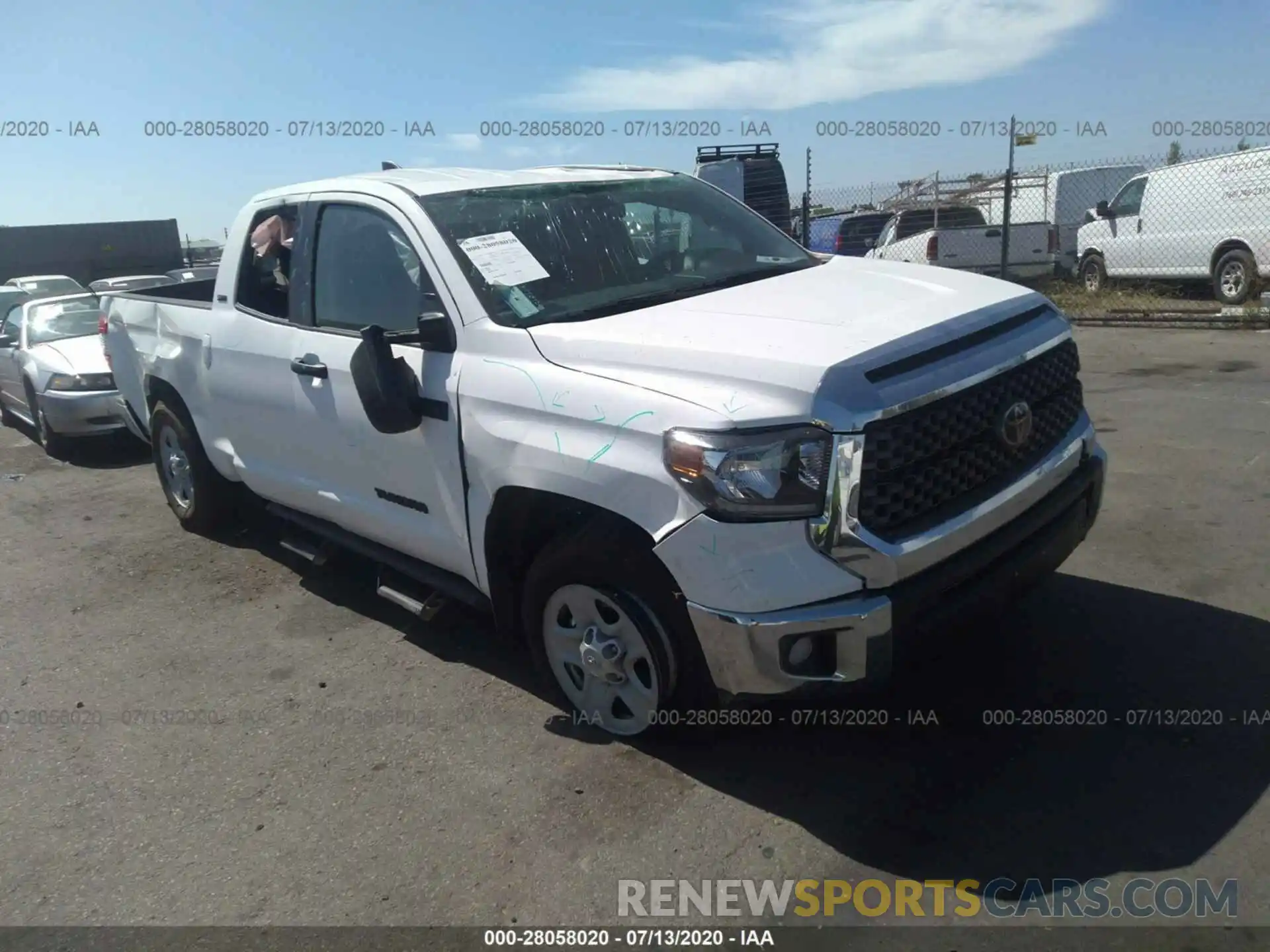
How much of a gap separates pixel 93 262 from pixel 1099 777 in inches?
1248

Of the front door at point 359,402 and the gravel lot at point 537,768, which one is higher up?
the front door at point 359,402

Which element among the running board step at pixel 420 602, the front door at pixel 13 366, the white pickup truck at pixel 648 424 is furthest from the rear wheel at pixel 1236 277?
the front door at pixel 13 366

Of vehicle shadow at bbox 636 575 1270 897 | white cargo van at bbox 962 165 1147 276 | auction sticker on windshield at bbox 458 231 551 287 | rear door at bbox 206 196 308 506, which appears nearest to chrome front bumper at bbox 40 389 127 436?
rear door at bbox 206 196 308 506

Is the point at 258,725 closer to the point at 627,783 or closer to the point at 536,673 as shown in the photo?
the point at 536,673

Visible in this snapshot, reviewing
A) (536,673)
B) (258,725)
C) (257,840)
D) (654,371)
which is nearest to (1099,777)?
(654,371)

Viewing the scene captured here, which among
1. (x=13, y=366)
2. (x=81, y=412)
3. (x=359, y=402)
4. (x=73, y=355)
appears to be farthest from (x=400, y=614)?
(x=13, y=366)

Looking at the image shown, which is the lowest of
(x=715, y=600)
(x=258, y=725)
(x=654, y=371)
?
(x=258, y=725)

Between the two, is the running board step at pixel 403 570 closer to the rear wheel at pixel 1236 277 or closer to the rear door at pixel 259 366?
the rear door at pixel 259 366

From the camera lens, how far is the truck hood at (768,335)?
113 inches

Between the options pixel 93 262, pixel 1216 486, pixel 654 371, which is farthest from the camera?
pixel 93 262

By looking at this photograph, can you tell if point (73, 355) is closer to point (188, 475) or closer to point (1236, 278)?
point (188, 475)

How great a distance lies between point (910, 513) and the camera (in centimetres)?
298

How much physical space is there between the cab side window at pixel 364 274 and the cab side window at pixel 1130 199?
1340 cm

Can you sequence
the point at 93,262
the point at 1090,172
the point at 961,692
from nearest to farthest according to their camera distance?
the point at 961,692 < the point at 1090,172 < the point at 93,262
